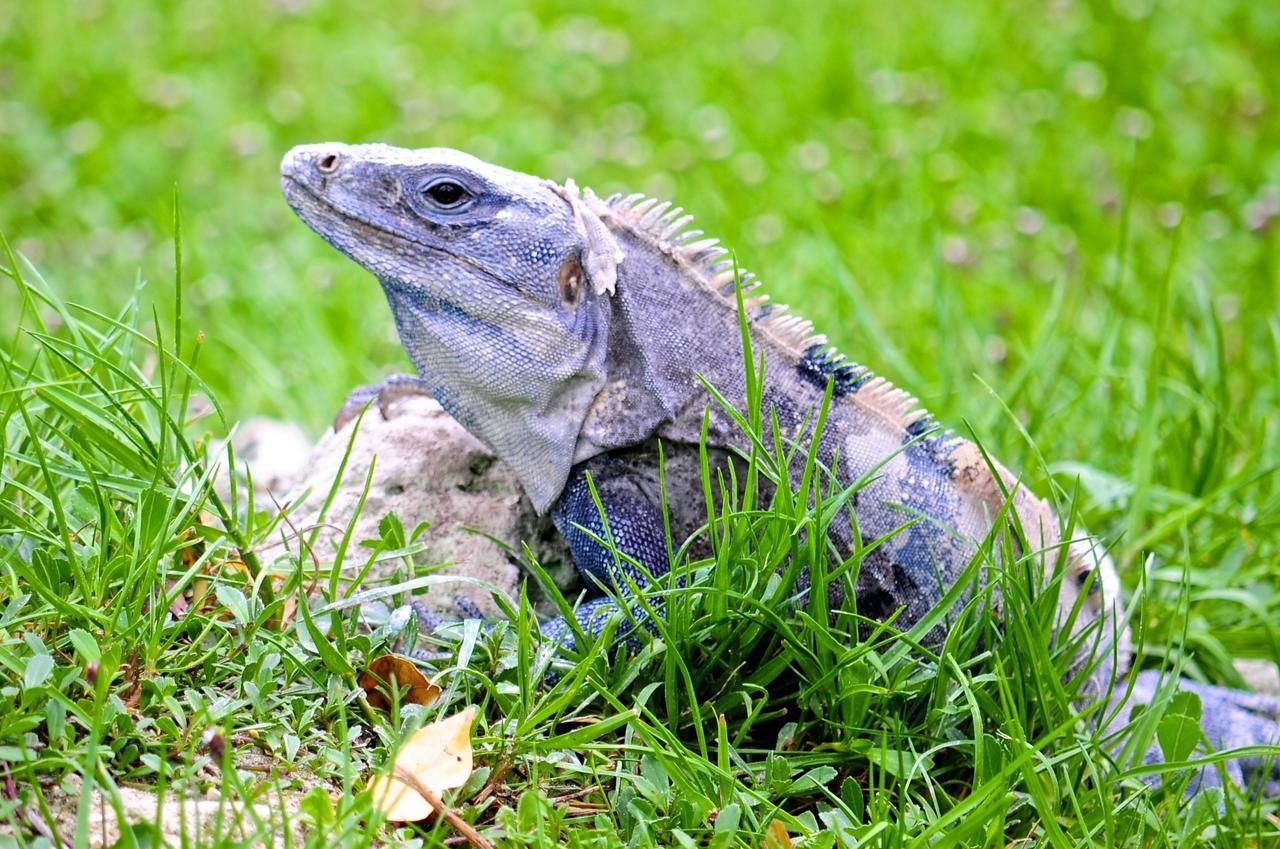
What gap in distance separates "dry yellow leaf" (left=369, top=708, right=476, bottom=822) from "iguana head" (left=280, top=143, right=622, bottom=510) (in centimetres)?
83

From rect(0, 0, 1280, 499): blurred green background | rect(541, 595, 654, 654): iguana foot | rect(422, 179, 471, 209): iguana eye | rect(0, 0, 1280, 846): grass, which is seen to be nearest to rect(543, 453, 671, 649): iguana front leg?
rect(541, 595, 654, 654): iguana foot

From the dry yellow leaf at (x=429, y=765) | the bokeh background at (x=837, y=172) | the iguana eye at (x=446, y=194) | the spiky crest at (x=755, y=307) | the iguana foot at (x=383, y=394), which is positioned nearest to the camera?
the dry yellow leaf at (x=429, y=765)

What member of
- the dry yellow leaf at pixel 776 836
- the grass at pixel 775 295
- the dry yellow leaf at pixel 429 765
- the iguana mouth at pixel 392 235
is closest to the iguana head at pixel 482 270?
the iguana mouth at pixel 392 235

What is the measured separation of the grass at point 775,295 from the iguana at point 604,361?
0.26 metres

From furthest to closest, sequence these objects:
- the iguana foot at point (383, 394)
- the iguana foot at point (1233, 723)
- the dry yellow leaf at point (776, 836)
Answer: the iguana foot at point (383, 394) < the iguana foot at point (1233, 723) < the dry yellow leaf at point (776, 836)

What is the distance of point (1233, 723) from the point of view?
4133 mm

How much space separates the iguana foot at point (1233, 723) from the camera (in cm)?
400

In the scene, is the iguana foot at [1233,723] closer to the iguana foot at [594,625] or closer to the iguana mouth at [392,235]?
the iguana foot at [594,625]

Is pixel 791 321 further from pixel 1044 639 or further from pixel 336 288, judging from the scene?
pixel 336 288

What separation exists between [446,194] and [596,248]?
0.42m

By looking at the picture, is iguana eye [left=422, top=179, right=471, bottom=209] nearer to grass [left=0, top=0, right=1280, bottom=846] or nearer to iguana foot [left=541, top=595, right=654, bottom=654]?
grass [left=0, top=0, right=1280, bottom=846]

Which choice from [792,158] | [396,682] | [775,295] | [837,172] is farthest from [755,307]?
[792,158]

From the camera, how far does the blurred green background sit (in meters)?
6.05

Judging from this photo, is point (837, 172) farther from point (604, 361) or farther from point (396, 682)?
point (396, 682)
